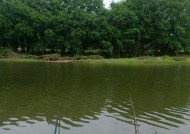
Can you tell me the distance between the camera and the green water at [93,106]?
16.4m

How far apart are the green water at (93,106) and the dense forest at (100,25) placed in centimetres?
4206

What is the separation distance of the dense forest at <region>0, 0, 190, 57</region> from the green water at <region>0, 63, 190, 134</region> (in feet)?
138

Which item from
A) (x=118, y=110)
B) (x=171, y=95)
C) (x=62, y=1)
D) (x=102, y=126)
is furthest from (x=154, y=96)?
(x=62, y=1)

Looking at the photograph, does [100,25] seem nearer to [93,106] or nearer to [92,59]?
[92,59]

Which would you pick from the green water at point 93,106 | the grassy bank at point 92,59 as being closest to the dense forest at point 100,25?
the grassy bank at point 92,59

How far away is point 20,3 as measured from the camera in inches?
3083

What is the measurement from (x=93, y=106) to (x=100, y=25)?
5551cm

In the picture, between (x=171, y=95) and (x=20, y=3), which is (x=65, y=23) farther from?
(x=171, y=95)

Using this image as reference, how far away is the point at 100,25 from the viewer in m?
75.5

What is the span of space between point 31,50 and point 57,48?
657 centimetres

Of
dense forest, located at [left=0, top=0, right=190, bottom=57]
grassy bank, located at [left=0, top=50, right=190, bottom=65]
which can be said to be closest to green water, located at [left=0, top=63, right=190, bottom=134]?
grassy bank, located at [left=0, top=50, right=190, bottom=65]

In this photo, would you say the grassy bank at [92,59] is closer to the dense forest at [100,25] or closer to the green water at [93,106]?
the dense forest at [100,25]

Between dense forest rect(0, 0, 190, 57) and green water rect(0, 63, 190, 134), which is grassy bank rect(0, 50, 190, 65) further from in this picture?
green water rect(0, 63, 190, 134)

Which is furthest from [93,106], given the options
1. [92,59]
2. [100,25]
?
[100,25]
